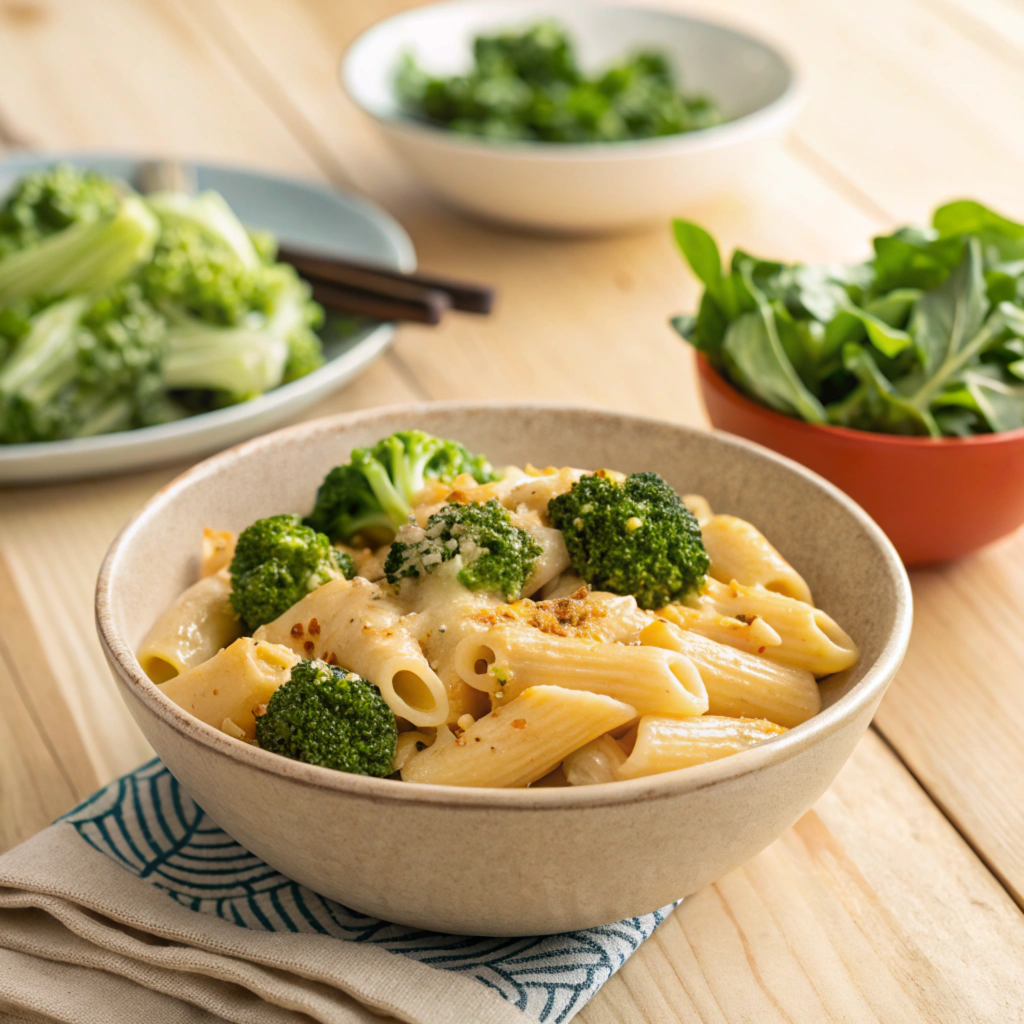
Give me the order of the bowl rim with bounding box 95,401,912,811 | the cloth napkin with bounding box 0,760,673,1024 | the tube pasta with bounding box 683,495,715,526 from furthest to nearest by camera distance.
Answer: the tube pasta with bounding box 683,495,715,526 < the cloth napkin with bounding box 0,760,673,1024 < the bowl rim with bounding box 95,401,912,811

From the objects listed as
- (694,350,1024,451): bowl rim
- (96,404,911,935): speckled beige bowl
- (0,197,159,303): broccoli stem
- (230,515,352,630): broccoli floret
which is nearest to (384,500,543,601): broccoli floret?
(230,515,352,630): broccoli floret

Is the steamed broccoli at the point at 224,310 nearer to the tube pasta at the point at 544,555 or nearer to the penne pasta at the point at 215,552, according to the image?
the penne pasta at the point at 215,552

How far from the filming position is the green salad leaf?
1.95 metres

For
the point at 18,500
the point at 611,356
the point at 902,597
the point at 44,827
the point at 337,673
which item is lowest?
the point at 18,500

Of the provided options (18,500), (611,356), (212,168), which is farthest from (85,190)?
(611,356)

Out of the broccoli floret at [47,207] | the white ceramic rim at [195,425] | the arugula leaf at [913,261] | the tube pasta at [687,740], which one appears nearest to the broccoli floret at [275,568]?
the tube pasta at [687,740]

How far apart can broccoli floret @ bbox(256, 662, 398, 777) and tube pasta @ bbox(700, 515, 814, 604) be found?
525mm

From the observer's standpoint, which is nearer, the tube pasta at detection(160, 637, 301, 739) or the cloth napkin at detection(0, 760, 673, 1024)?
the cloth napkin at detection(0, 760, 673, 1024)

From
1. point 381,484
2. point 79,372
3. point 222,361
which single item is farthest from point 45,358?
point 381,484

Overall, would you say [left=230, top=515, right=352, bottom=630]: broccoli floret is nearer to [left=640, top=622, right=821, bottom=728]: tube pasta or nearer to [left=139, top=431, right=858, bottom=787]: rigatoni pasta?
[left=139, top=431, right=858, bottom=787]: rigatoni pasta

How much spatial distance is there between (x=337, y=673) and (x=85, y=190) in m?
1.90

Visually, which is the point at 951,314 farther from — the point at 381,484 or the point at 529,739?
the point at 529,739

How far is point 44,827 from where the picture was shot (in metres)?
1.61

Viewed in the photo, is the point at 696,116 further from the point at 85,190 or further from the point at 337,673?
the point at 337,673
